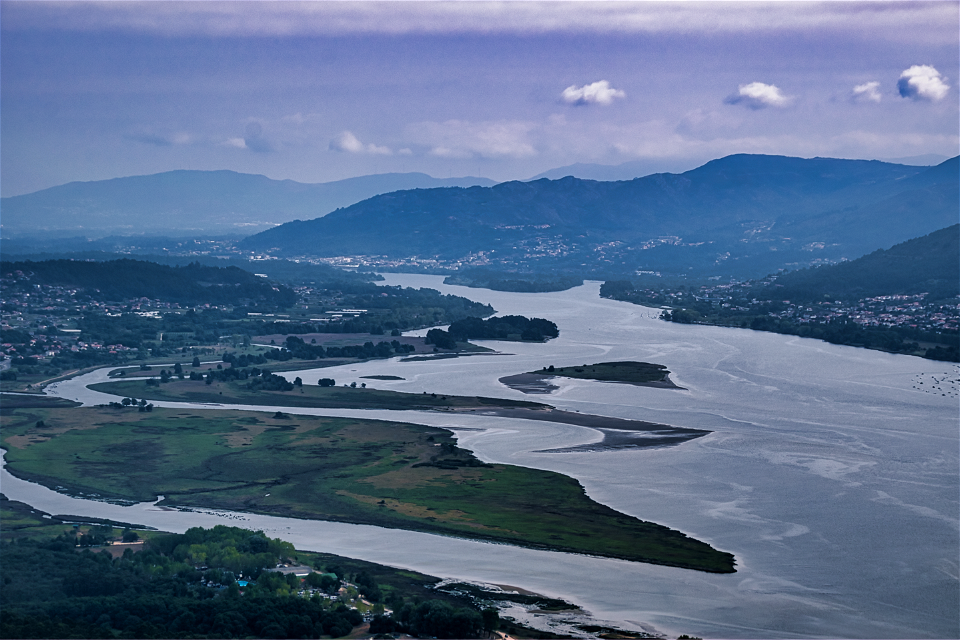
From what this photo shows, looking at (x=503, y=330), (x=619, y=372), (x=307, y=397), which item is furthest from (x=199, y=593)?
(x=503, y=330)

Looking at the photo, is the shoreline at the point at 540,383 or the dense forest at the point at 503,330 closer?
the shoreline at the point at 540,383

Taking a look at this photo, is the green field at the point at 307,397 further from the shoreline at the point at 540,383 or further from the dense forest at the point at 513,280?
the dense forest at the point at 513,280

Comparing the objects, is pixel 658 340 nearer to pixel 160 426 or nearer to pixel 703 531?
pixel 160 426

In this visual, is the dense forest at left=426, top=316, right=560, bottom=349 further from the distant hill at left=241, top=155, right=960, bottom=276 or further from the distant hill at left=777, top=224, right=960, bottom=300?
the distant hill at left=241, top=155, right=960, bottom=276

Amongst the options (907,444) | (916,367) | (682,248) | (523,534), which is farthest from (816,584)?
(682,248)

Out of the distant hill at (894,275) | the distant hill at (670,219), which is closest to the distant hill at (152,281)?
the distant hill at (894,275)

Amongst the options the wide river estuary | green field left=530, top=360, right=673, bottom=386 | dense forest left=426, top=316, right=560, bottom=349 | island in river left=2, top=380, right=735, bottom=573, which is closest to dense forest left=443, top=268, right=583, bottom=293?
dense forest left=426, top=316, right=560, bottom=349
